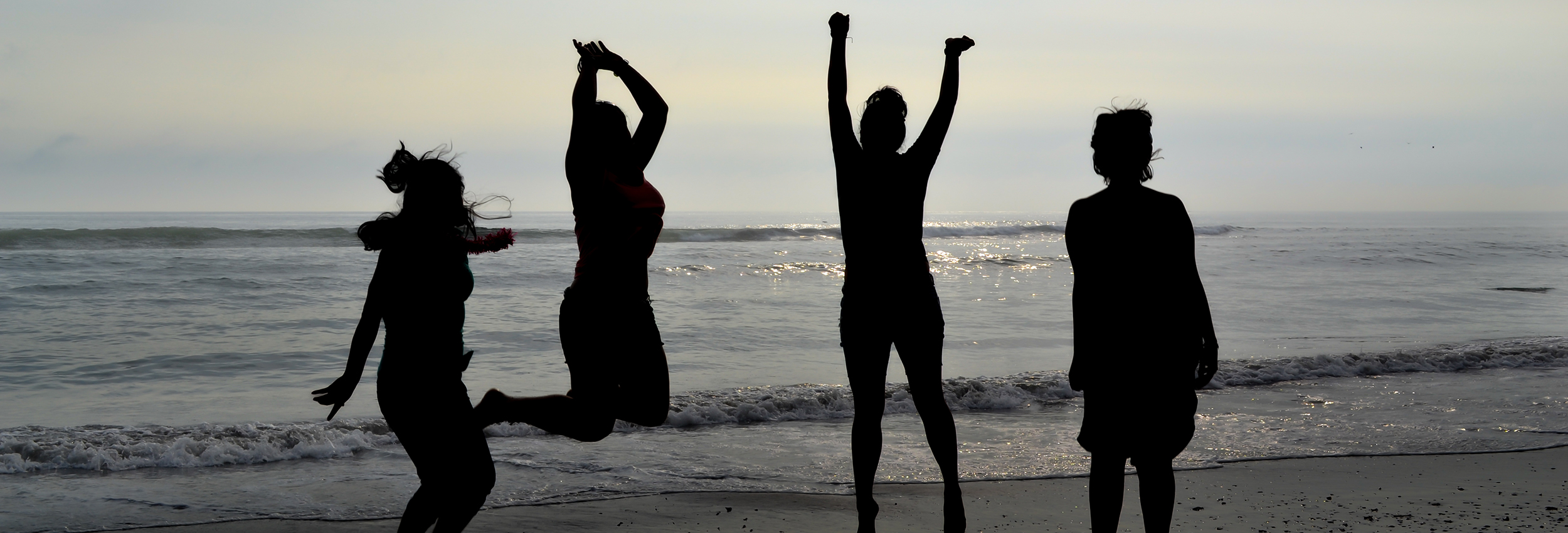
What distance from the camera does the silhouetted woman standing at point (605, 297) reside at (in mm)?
3002

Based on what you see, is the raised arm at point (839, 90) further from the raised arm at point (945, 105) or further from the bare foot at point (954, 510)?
the bare foot at point (954, 510)

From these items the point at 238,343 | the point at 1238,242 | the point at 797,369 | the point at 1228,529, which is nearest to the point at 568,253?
the point at 238,343

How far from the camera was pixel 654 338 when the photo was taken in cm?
317

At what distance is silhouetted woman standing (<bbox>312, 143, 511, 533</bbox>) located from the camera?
263 cm

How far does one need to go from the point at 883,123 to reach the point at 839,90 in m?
0.20

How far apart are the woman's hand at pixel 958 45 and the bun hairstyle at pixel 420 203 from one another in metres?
1.72

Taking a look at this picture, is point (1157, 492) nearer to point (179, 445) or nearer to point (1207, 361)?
point (1207, 361)

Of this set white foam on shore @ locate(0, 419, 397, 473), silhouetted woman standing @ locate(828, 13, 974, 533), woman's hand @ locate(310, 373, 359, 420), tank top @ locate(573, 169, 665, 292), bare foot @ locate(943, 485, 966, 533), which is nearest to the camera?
woman's hand @ locate(310, 373, 359, 420)

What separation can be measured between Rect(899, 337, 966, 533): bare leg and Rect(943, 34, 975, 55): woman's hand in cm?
101

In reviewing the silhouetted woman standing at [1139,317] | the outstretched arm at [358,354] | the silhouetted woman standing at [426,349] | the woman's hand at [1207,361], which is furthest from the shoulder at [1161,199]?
the outstretched arm at [358,354]

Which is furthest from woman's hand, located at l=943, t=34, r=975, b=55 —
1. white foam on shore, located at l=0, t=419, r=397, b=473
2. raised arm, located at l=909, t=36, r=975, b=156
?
white foam on shore, located at l=0, t=419, r=397, b=473

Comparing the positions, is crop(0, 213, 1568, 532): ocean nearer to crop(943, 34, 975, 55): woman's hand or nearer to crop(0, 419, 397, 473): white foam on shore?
crop(0, 419, 397, 473): white foam on shore

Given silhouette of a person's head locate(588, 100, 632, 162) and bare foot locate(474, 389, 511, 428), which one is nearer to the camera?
bare foot locate(474, 389, 511, 428)

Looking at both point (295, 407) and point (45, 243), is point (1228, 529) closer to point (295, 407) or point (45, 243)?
point (295, 407)
